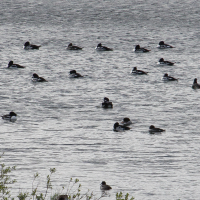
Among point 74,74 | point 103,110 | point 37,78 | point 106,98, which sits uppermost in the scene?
point 74,74

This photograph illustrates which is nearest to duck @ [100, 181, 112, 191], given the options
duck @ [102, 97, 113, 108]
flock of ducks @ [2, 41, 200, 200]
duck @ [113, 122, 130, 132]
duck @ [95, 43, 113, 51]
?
flock of ducks @ [2, 41, 200, 200]

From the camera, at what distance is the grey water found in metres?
27.8

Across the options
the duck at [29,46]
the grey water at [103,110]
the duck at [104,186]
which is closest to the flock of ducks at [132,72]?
the duck at [29,46]

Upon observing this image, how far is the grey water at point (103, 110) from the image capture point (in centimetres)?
2783

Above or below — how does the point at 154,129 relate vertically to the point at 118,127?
below

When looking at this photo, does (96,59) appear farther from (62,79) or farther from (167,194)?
(167,194)

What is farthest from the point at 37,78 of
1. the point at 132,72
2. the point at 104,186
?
the point at 104,186

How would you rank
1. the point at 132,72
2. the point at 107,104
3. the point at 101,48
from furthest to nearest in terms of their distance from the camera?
the point at 101,48 < the point at 132,72 < the point at 107,104

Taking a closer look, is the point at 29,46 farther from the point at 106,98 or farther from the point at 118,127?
the point at 118,127

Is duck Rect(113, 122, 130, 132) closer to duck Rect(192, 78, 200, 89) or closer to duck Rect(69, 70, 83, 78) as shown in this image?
duck Rect(192, 78, 200, 89)

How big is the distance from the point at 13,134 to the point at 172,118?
10.8 metres

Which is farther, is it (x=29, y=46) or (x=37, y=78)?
(x=29, y=46)

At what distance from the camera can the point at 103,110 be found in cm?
4128

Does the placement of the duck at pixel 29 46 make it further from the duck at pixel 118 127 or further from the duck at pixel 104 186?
the duck at pixel 104 186
